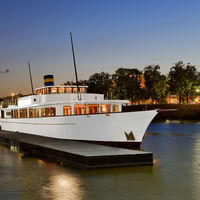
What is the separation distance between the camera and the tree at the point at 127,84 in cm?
10200

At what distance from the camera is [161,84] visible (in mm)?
107562

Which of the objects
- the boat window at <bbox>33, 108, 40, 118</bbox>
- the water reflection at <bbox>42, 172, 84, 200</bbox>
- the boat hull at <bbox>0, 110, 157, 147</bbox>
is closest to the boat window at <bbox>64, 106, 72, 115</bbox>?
the boat hull at <bbox>0, 110, 157, 147</bbox>

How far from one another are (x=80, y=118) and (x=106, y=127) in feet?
7.22

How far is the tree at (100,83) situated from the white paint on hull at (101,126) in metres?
80.8

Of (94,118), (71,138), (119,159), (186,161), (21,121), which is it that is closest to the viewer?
(119,159)

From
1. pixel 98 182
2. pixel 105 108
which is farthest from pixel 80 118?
pixel 98 182

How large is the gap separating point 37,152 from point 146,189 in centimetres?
1103

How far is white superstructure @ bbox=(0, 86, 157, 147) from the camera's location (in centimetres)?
2372

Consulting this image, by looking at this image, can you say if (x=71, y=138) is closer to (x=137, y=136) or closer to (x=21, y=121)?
(x=137, y=136)

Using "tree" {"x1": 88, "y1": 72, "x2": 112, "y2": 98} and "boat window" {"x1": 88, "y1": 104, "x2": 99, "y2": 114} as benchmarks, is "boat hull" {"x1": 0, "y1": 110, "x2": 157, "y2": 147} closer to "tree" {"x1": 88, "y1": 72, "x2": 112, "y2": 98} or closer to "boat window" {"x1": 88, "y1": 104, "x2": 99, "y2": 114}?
"boat window" {"x1": 88, "y1": 104, "x2": 99, "y2": 114}

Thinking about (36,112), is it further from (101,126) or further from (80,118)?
(101,126)

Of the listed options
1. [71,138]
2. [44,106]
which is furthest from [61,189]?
[44,106]

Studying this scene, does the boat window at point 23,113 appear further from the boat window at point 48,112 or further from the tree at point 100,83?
the tree at point 100,83

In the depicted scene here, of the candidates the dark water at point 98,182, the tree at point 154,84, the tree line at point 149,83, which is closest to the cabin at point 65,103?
the dark water at point 98,182
